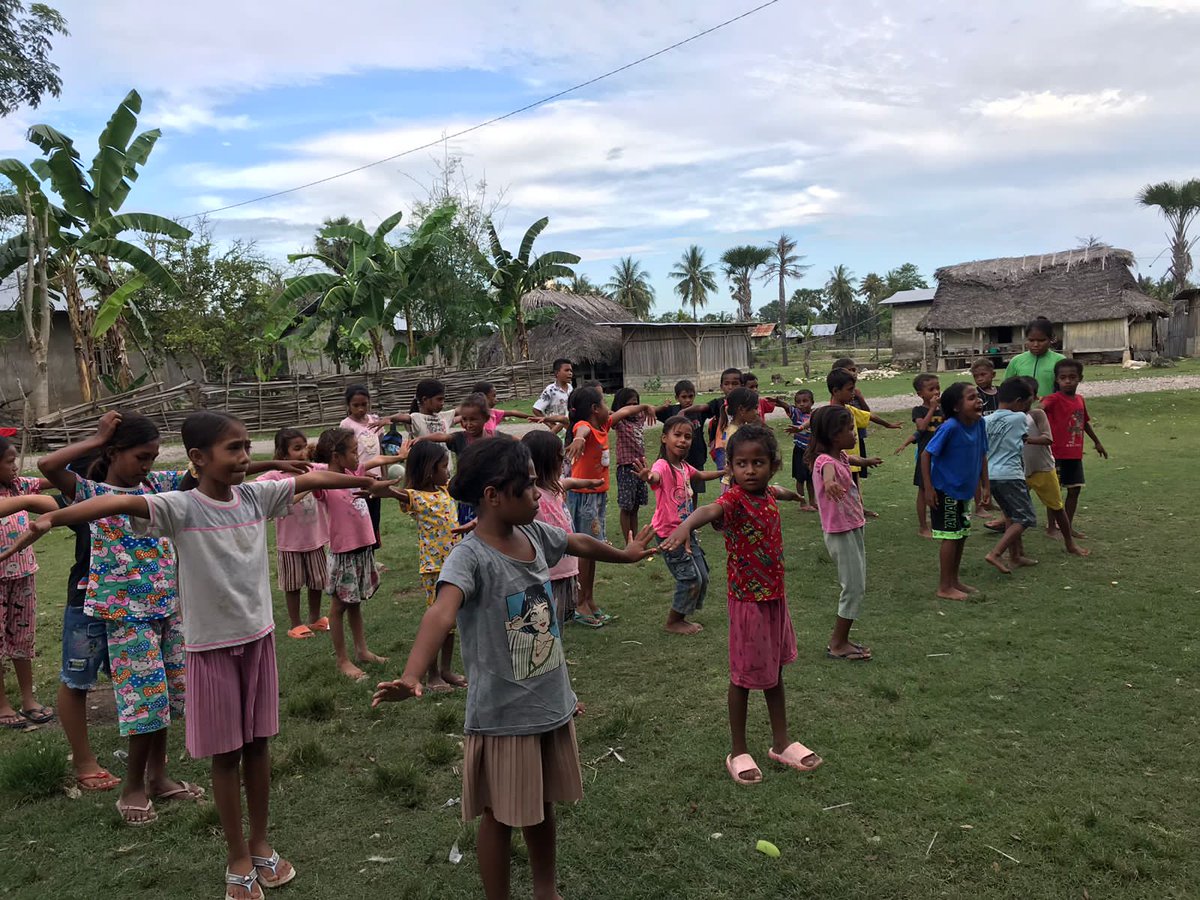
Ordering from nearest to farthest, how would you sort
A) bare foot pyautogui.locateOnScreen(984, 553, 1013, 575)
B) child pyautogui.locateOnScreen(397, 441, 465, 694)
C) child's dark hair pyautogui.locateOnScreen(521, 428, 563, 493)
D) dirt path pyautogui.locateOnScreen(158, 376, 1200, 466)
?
1. child's dark hair pyautogui.locateOnScreen(521, 428, 563, 493)
2. child pyautogui.locateOnScreen(397, 441, 465, 694)
3. bare foot pyautogui.locateOnScreen(984, 553, 1013, 575)
4. dirt path pyautogui.locateOnScreen(158, 376, 1200, 466)

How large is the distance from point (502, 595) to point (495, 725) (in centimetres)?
42

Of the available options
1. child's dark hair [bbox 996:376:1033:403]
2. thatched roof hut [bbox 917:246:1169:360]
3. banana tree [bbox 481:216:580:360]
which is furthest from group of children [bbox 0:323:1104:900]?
thatched roof hut [bbox 917:246:1169:360]

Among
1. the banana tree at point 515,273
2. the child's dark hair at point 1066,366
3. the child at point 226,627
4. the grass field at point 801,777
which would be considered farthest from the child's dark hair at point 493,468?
the banana tree at point 515,273

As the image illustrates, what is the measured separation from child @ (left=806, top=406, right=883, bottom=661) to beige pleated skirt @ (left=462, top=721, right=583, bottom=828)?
272 cm

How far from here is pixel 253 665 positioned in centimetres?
320

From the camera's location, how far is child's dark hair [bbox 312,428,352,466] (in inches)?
213

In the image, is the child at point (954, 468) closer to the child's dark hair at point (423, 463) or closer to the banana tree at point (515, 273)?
the child's dark hair at point (423, 463)

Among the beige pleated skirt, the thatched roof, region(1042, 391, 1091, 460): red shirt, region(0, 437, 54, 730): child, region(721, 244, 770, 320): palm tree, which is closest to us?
the beige pleated skirt

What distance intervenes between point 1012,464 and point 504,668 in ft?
18.8

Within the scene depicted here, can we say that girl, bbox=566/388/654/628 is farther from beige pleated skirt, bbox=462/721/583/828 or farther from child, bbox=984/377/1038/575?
beige pleated skirt, bbox=462/721/583/828

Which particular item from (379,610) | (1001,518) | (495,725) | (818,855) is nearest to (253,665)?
(495,725)

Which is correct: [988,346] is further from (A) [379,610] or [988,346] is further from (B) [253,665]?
(B) [253,665]

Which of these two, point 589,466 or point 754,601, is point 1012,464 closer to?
point 589,466

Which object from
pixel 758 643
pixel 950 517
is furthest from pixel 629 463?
pixel 758 643
